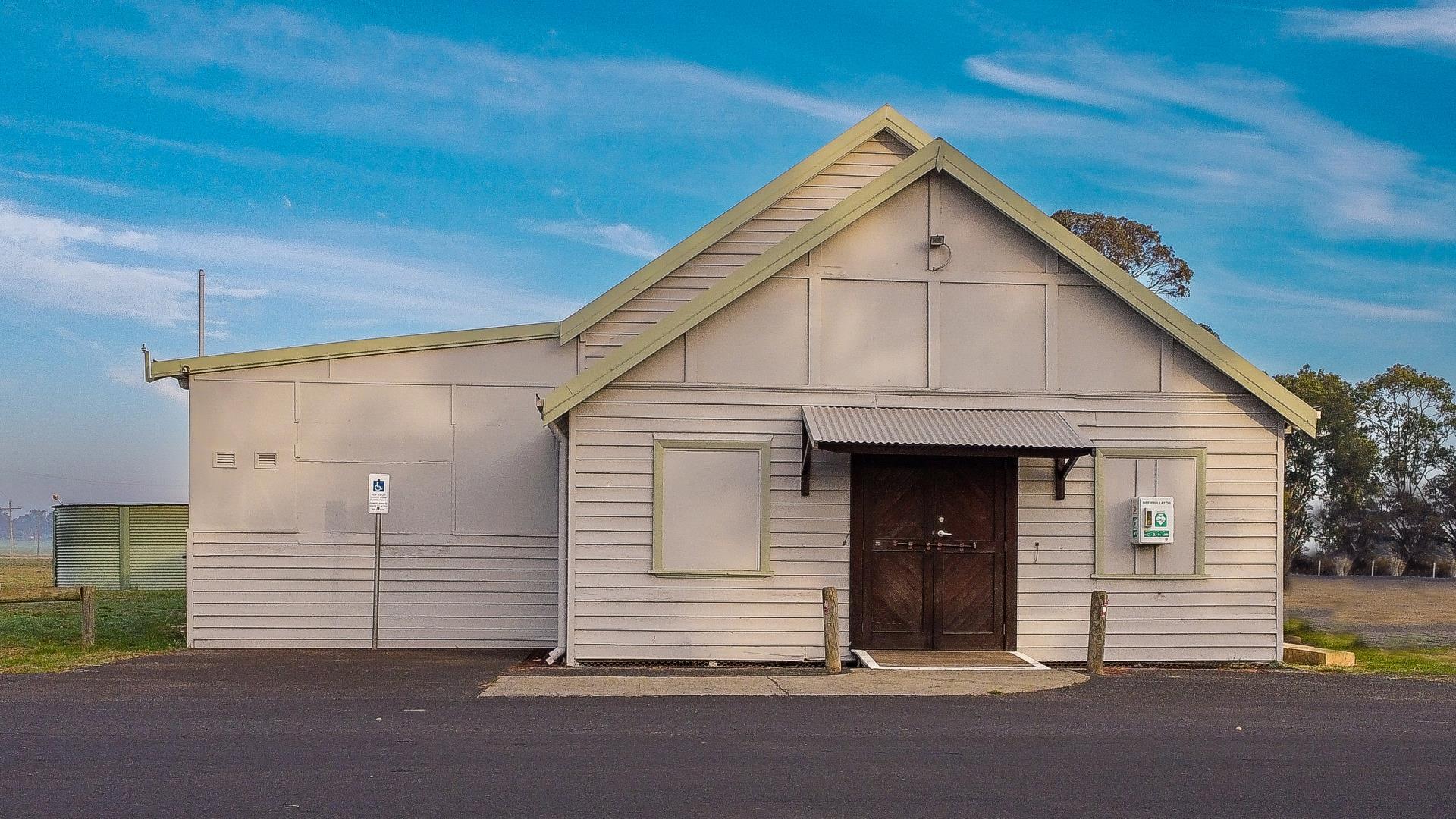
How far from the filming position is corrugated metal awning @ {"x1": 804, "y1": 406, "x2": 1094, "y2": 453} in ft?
45.6

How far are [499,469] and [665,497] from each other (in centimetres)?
351

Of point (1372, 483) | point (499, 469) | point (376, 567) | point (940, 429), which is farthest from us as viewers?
point (1372, 483)

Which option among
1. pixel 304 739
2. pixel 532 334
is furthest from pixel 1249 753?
pixel 532 334

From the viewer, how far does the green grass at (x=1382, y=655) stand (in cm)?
1523

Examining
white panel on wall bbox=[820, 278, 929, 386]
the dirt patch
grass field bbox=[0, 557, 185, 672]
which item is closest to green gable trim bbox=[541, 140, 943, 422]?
white panel on wall bbox=[820, 278, 929, 386]

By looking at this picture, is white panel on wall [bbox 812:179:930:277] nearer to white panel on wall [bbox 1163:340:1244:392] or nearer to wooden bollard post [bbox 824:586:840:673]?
white panel on wall [bbox 1163:340:1244:392]

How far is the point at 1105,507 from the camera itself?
49.3 ft

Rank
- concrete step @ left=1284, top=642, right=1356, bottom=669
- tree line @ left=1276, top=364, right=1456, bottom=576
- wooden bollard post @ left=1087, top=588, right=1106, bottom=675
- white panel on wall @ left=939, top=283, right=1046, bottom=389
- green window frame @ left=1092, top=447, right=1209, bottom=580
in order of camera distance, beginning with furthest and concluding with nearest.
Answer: tree line @ left=1276, top=364, right=1456, bottom=576, concrete step @ left=1284, top=642, right=1356, bottom=669, white panel on wall @ left=939, top=283, right=1046, bottom=389, green window frame @ left=1092, top=447, right=1209, bottom=580, wooden bollard post @ left=1087, top=588, right=1106, bottom=675

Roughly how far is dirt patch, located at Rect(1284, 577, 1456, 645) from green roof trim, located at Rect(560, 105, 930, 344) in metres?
10.5

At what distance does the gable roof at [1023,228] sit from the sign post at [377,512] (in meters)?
3.04

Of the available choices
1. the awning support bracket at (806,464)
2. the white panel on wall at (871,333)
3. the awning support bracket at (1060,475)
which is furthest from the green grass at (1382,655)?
the awning support bracket at (806,464)

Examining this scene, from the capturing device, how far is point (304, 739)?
959 cm

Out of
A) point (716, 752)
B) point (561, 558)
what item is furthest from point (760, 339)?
point (716, 752)

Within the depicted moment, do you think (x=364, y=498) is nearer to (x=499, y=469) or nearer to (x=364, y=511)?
(x=364, y=511)
